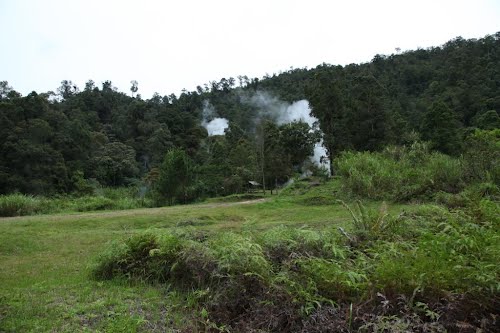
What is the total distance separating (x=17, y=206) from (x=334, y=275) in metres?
15.0

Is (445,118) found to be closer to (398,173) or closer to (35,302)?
(398,173)

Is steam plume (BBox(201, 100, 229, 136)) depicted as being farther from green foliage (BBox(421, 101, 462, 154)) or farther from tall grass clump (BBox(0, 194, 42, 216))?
tall grass clump (BBox(0, 194, 42, 216))

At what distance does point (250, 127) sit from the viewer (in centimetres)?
4900

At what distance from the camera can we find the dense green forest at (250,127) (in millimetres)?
26781

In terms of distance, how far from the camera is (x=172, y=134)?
46094 mm

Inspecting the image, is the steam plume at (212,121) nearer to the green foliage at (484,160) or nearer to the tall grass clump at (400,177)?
the tall grass clump at (400,177)

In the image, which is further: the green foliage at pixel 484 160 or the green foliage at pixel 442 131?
the green foliage at pixel 442 131

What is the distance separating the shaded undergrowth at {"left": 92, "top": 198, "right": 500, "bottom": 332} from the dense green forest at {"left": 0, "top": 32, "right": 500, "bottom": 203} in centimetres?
1119

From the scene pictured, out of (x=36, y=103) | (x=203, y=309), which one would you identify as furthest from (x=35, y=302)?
(x=36, y=103)

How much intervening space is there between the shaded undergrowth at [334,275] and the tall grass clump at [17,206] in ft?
38.3

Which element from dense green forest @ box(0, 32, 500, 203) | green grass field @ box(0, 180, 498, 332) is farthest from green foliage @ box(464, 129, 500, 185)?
green grass field @ box(0, 180, 498, 332)

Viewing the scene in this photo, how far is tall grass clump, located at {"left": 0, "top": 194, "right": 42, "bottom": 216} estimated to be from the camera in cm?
A: 1529

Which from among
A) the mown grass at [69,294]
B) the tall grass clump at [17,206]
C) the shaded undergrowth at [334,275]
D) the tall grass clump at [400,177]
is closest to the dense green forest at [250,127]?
the tall grass clump at [400,177]

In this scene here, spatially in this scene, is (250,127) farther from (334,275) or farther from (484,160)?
(334,275)
